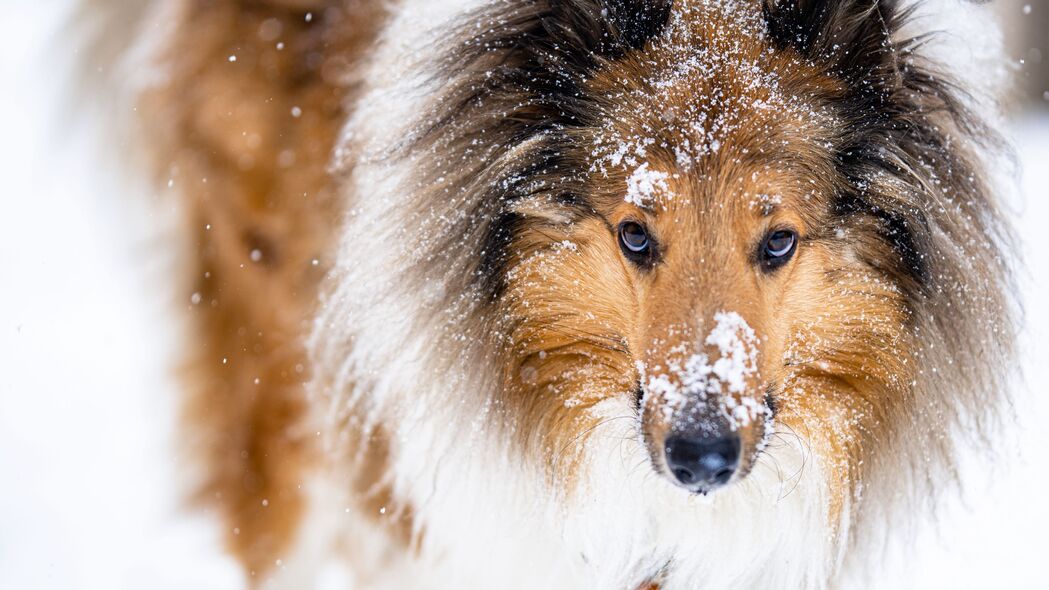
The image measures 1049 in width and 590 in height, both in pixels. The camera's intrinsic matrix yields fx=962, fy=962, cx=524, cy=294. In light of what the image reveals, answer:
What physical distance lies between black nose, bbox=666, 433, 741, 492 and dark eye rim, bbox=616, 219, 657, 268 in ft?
1.31

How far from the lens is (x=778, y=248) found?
2119mm

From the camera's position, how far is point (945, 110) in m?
2.20

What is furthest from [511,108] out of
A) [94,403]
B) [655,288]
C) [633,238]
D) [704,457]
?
[94,403]

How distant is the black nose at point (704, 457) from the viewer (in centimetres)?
196

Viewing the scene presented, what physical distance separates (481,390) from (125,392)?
2226 millimetres

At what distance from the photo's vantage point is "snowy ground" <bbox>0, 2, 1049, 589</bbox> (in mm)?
3408

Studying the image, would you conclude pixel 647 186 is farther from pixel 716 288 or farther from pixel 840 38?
pixel 840 38

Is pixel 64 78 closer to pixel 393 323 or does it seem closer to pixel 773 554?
pixel 393 323

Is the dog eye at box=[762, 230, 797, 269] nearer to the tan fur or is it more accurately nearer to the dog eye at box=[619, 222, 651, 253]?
the dog eye at box=[619, 222, 651, 253]

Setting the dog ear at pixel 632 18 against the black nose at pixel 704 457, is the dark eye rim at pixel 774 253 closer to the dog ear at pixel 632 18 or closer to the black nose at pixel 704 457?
the black nose at pixel 704 457

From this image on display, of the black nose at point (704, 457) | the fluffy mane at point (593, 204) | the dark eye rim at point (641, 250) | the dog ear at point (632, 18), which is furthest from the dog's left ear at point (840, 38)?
the black nose at point (704, 457)

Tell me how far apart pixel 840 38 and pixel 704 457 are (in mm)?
967

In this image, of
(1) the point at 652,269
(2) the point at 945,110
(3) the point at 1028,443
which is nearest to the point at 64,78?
(1) the point at 652,269

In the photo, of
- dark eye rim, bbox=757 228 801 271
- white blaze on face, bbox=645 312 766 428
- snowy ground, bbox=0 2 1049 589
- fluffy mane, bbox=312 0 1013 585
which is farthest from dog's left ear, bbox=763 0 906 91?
snowy ground, bbox=0 2 1049 589
